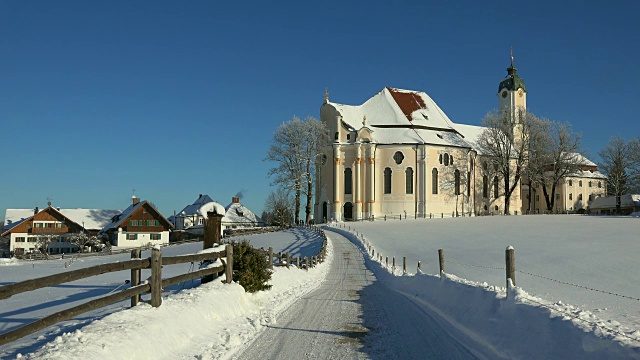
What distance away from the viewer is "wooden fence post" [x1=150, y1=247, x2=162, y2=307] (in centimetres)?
888

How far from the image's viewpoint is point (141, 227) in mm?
66250

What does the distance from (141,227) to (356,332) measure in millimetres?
61103

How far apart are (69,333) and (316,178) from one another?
6308 centimetres

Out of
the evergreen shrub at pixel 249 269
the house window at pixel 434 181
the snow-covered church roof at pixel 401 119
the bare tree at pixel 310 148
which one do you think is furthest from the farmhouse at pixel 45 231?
the evergreen shrub at pixel 249 269

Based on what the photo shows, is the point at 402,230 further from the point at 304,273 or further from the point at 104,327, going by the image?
the point at 104,327

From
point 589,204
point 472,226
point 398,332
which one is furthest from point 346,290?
point 589,204

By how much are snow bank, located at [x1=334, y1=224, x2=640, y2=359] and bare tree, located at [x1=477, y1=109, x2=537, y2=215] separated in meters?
65.7

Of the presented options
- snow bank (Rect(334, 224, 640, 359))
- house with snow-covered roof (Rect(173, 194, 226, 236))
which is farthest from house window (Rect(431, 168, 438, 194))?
snow bank (Rect(334, 224, 640, 359))

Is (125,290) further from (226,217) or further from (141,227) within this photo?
(226,217)

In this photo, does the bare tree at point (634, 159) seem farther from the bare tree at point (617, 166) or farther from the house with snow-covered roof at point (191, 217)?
the house with snow-covered roof at point (191, 217)

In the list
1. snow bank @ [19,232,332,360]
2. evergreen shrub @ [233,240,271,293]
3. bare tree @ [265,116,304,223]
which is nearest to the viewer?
snow bank @ [19,232,332,360]

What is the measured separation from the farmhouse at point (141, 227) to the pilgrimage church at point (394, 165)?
1962 cm

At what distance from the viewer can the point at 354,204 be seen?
2608 inches

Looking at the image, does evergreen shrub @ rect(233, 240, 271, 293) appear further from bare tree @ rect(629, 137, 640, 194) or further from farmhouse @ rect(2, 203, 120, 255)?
bare tree @ rect(629, 137, 640, 194)
